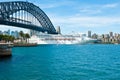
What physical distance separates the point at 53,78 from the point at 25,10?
11239cm

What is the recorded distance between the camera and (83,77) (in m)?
30.6

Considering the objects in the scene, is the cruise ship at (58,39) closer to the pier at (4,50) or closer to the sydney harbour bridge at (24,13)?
the sydney harbour bridge at (24,13)

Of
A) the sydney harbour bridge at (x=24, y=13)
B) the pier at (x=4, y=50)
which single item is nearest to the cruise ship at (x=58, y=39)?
the sydney harbour bridge at (x=24, y=13)

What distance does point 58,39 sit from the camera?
183375 mm

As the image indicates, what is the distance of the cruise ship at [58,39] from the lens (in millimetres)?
181387

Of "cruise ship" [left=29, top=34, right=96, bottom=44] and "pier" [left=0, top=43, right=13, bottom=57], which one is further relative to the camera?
"cruise ship" [left=29, top=34, right=96, bottom=44]

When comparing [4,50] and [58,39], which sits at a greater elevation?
[58,39]

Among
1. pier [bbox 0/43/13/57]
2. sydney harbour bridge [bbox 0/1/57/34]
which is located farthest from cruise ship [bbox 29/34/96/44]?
pier [bbox 0/43/13/57]

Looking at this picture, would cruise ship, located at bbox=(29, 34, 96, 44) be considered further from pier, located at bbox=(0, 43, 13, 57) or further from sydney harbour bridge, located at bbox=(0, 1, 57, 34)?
pier, located at bbox=(0, 43, 13, 57)

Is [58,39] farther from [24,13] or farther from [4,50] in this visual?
[4,50]

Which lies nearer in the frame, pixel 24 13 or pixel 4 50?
pixel 4 50

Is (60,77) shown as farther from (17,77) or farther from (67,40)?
(67,40)

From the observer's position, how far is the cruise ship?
181m

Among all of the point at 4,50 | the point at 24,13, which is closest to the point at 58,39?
the point at 24,13
